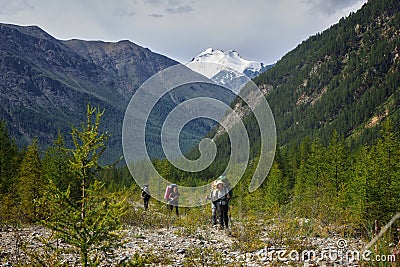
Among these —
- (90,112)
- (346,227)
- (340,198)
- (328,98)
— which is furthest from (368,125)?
(90,112)

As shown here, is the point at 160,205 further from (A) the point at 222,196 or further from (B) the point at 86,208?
(B) the point at 86,208

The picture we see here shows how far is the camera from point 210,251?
37.4ft

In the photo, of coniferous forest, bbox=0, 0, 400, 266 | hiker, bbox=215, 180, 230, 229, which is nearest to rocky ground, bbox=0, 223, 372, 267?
coniferous forest, bbox=0, 0, 400, 266

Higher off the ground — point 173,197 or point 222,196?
point 222,196

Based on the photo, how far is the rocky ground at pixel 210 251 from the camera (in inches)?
400

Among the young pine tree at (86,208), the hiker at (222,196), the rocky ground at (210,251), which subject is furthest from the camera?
the hiker at (222,196)

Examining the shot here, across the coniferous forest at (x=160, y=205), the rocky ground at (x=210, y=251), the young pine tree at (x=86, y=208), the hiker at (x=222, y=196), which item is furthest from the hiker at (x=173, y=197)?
the young pine tree at (x=86, y=208)

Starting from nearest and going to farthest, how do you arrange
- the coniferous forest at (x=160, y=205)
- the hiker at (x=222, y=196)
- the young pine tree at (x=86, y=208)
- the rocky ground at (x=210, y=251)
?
the young pine tree at (x=86, y=208) → the coniferous forest at (x=160, y=205) → the rocky ground at (x=210, y=251) → the hiker at (x=222, y=196)

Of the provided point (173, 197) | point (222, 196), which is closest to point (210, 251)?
A: point (222, 196)

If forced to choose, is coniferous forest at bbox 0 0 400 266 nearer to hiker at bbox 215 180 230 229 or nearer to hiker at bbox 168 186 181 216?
hiker at bbox 215 180 230 229

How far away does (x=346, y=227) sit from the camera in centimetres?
1522

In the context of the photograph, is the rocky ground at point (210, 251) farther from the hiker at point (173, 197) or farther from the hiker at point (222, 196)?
the hiker at point (173, 197)

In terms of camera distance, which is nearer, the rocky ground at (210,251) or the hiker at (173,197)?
the rocky ground at (210,251)

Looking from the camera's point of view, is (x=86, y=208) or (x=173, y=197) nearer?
(x=86, y=208)
